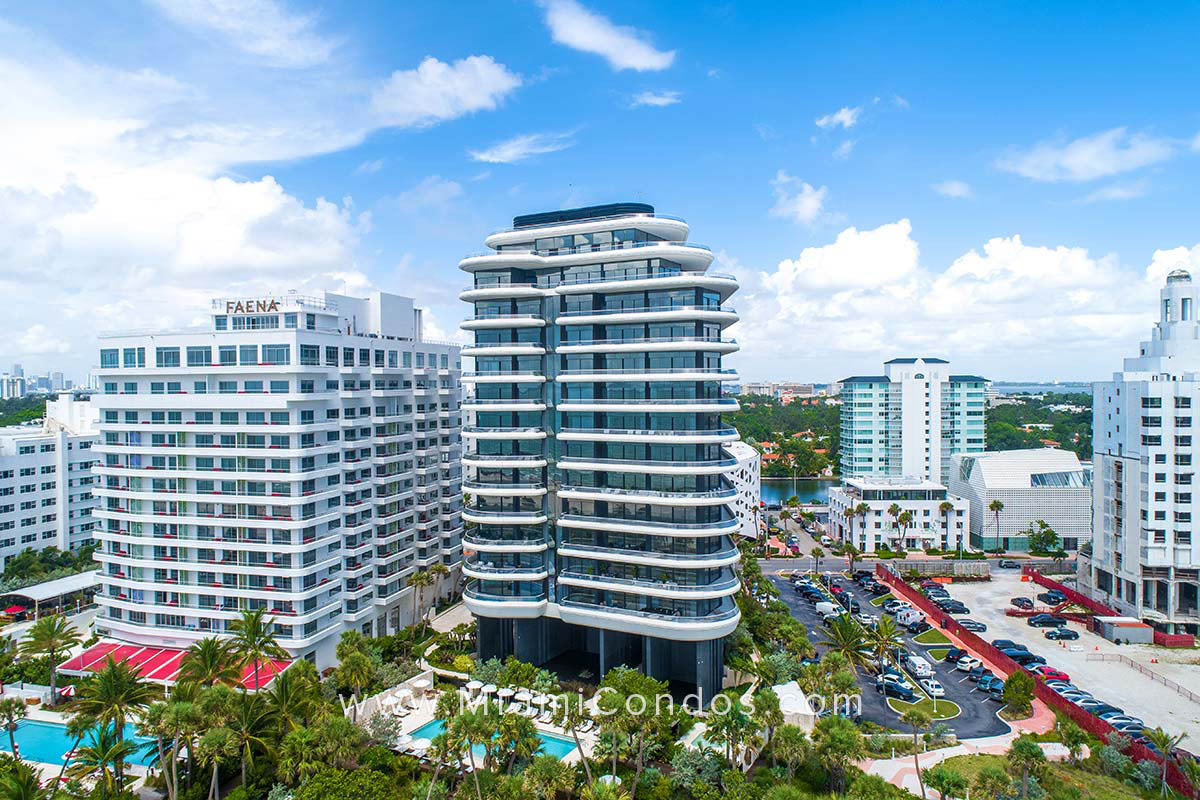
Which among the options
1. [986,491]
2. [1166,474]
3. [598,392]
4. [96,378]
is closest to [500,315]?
[598,392]

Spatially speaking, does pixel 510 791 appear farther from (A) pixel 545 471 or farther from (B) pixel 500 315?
(B) pixel 500 315

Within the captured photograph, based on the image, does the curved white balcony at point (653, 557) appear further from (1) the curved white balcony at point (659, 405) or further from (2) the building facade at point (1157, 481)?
(2) the building facade at point (1157, 481)

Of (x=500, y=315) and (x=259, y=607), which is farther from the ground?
(x=500, y=315)

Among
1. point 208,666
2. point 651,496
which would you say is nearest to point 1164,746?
point 651,496

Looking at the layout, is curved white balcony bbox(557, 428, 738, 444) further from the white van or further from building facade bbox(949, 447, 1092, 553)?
building facade bbox(949, 447, 1092, 553)

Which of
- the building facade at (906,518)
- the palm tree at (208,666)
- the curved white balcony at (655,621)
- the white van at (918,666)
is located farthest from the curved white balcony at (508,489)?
the building facade at (906,518)

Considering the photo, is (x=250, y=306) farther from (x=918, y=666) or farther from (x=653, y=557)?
(x=918, y=666)
